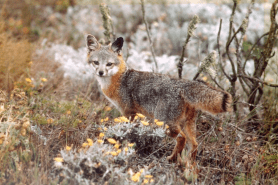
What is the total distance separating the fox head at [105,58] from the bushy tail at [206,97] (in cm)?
115

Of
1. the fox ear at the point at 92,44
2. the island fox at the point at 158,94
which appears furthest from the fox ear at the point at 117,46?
the fox ear at the point at 92,44

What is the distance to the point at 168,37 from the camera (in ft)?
30.5

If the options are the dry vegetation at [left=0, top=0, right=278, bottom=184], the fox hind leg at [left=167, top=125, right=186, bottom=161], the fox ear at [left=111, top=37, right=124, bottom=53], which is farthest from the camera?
the fox ear at [left=111, top=37, right=124, bottom=53]

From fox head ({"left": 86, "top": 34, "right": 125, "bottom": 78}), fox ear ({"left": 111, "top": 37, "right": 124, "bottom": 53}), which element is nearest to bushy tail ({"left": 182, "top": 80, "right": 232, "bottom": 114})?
fox head ({"left": 86, "top": 34, "right": 125, "bottom": 78})

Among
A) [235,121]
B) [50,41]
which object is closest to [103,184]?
[235,121]

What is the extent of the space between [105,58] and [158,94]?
0.99m

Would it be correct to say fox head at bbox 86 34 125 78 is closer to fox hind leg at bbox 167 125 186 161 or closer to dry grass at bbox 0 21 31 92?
fox hind leg at bbox 167 125 186 161

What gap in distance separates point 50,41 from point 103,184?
264 inches

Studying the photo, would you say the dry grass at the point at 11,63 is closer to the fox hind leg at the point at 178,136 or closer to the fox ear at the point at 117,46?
the fox ear at the point at 117,46

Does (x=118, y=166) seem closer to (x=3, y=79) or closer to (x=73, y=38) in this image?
(x=3, y=79)

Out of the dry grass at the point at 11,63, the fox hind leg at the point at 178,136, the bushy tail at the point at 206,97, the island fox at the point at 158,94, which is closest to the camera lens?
the bushy tail at the point at 206,97

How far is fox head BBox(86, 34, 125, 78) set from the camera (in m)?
4.38

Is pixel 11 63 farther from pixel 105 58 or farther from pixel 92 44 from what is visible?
pixel 105 58

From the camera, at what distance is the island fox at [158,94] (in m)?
3.65
